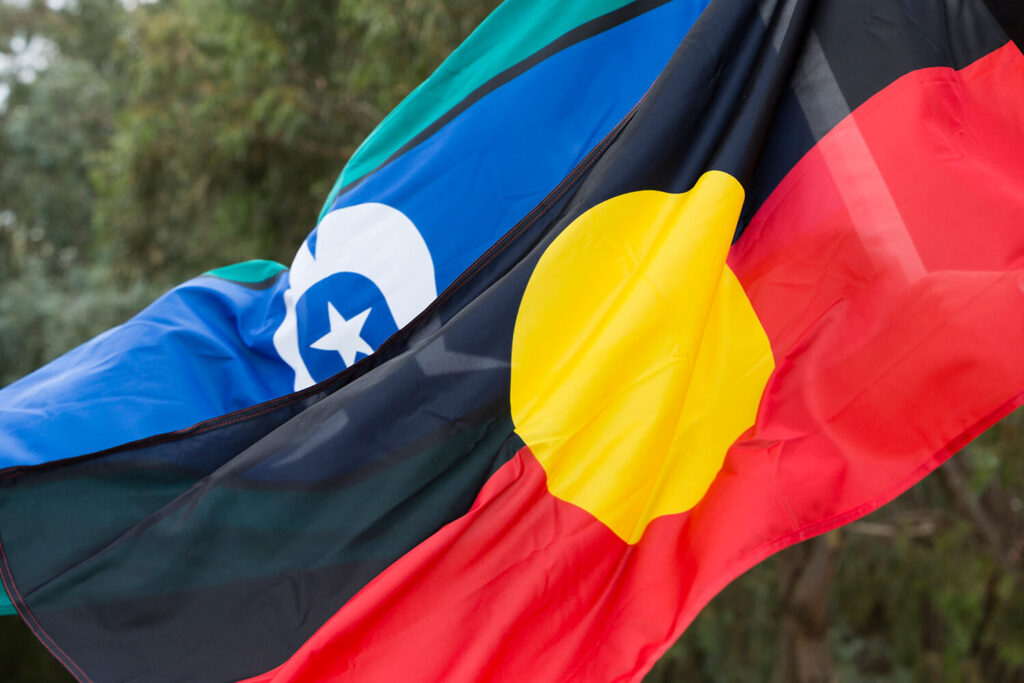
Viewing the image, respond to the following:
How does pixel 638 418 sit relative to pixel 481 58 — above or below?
below

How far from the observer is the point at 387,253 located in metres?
2.47

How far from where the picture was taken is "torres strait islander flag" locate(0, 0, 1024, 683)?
5.74 ft

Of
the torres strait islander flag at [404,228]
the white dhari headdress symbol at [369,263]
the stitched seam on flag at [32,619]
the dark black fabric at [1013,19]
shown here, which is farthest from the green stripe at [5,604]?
the dark black fabric at [1013,19]

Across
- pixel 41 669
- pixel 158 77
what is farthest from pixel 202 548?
pixel 41 669

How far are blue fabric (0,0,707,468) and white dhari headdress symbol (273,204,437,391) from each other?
0.01 meters

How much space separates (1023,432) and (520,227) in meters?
5.51

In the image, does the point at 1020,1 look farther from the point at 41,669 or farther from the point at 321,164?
the point at 41,669

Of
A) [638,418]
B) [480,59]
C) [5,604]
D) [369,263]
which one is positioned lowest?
[638,418]

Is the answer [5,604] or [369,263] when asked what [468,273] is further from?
[5,604]

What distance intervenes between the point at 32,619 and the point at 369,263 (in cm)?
110

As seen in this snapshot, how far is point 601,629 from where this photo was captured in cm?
178

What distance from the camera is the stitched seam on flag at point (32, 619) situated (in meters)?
1.79

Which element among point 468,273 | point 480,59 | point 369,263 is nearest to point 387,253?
point 369,263

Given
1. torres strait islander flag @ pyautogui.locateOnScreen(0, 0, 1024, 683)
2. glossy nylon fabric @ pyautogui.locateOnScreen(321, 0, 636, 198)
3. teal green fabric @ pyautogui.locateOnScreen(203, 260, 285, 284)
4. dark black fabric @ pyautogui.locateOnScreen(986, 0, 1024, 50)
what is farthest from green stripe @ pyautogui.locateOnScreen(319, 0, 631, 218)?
dark black fabric @ pyautogui.locateOnScreen(986, 0, 1024, 50)
